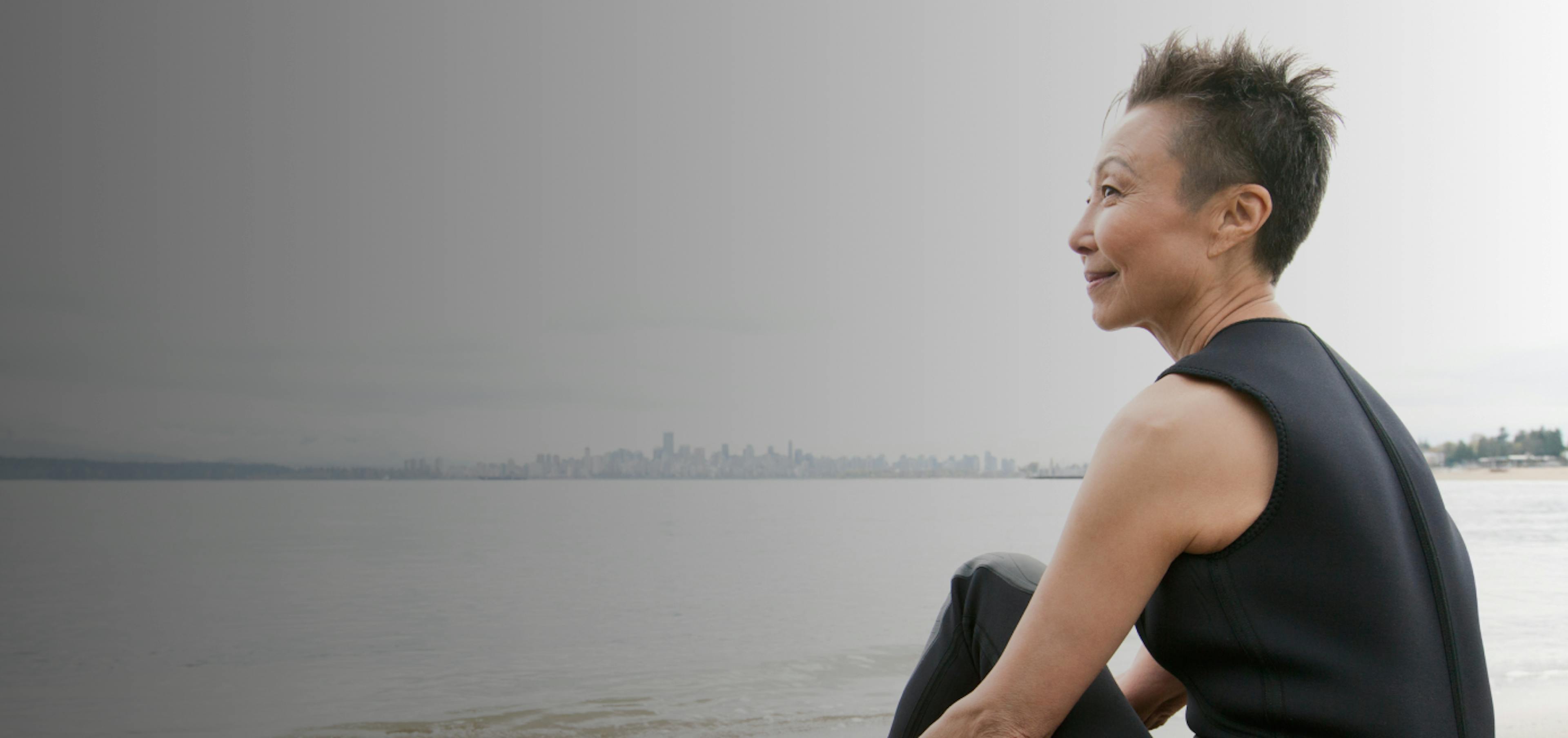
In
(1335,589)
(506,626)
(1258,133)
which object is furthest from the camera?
(506,626)

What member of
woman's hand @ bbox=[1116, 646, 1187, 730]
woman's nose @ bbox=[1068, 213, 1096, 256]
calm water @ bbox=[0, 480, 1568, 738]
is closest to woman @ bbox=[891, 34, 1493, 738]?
woman's nose @ bbox=[1068, 213, 1096, 256]

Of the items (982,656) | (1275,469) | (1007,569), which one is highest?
(1275,469)

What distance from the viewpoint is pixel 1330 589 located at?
89 cm

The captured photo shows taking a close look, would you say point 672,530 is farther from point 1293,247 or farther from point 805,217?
point 805,217

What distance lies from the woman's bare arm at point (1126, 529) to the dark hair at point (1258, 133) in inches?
14.2

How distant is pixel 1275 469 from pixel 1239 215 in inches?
16.3

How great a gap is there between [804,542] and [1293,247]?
24.3m

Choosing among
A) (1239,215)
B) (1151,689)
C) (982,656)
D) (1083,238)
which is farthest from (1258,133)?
(1151,689)

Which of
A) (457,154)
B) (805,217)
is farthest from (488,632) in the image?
(457,154)

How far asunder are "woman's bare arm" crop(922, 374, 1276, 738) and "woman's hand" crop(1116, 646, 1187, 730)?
1.83 feet

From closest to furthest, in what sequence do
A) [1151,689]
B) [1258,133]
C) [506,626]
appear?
[1258,133]
[1151,689]
[506,626]

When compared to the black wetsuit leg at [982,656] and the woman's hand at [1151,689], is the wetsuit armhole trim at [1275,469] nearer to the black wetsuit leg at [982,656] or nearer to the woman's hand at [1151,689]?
the black wetsuit leg at [982,656]

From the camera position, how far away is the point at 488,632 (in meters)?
10.4

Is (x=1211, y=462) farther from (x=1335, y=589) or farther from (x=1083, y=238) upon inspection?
(x=1083, y=238)
